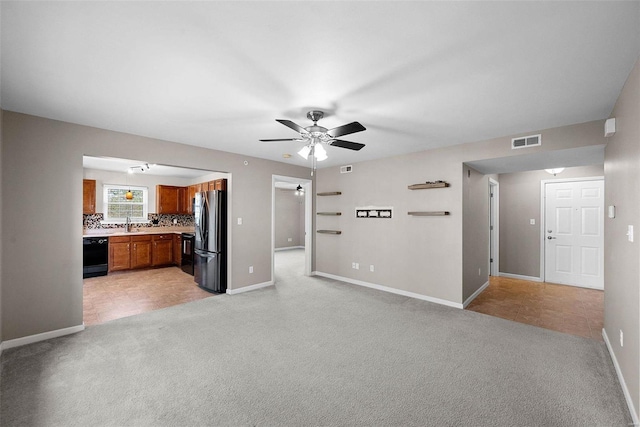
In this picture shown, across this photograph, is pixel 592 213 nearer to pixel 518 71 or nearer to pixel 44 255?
pixel 518 71

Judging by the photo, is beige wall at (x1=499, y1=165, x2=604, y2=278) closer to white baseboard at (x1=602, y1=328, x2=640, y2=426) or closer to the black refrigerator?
white baseboard at (x1=602, y1=328, x2=640, y2=426)

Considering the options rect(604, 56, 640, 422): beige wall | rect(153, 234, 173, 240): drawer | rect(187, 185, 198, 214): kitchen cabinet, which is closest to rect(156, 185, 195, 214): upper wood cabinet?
rect(187, 185, 198, 214): kitchen cabinet

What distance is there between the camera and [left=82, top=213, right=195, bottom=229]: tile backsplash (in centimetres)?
650

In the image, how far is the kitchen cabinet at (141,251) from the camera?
6383mm

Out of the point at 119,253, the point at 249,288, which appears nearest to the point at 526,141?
the point at 249,288

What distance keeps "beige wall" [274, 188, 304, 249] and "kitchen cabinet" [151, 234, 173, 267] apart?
367cm

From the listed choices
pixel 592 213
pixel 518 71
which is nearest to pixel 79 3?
pixel 518 71

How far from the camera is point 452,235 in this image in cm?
411

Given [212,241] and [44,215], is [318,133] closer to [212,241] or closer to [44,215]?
[212,241]

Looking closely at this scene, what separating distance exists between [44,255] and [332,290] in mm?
3907

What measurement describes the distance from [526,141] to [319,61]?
3.06m

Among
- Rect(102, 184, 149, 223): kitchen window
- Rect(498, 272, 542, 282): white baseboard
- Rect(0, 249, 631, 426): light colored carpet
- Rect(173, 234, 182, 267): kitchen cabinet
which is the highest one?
Rect(102, 184, 149, 223): kitchen window

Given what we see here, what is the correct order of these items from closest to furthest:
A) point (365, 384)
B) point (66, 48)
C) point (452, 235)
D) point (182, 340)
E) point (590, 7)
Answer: point (590, 7) → point (66, 48) → point (365, 384) → point (182, 340) → point (452, 235)

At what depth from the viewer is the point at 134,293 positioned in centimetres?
469
